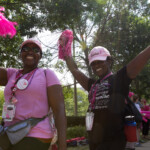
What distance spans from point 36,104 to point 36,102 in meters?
0.01

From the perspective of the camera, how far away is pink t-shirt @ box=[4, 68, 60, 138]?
1.81 metres

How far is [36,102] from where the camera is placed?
6.07 feet

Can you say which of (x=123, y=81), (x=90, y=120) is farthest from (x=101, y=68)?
(x=90, y=120)

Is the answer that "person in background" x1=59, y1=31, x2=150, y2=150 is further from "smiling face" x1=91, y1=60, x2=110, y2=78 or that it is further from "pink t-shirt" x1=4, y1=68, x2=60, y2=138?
"pink t-shirt" x1=4, y1=68, x2=60, y2=138

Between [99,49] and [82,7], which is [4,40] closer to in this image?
[82,7]

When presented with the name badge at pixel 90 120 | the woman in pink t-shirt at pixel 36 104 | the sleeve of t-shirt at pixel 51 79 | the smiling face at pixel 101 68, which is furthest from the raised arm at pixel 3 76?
the smiling face at pixel 101 68

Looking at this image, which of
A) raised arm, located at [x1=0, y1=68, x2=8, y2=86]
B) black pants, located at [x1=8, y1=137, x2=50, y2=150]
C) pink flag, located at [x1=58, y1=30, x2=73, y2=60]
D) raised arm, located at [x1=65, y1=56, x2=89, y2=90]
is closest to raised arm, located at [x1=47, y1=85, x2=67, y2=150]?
black pants, located at [x1=8, y1=137, x2=50, y2=150]

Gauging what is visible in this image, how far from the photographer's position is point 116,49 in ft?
49.2

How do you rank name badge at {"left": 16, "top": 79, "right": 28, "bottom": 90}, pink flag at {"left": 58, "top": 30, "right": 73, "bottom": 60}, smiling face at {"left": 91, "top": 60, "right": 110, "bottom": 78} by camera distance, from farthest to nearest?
pink flag at {"left": 58, "top": 30, "right": 73, "bottom": 60} → smiling face at {"left": 91, "top": 60, "right": 110, "bottom": 78} → name badge at {"left": 16, "top": 79, "right": 28, "bottom": 90}

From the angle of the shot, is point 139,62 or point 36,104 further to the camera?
point 139,62

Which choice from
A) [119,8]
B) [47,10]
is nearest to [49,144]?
[47,10]

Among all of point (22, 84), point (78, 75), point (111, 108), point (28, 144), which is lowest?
point (28, 144)

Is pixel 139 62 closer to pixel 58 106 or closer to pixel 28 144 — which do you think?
pixel 58 106

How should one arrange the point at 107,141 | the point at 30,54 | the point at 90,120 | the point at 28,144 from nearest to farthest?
1. the point at 28,144
2. the point at 30,54
3. the point at 107,141
4. the point at 90,120
